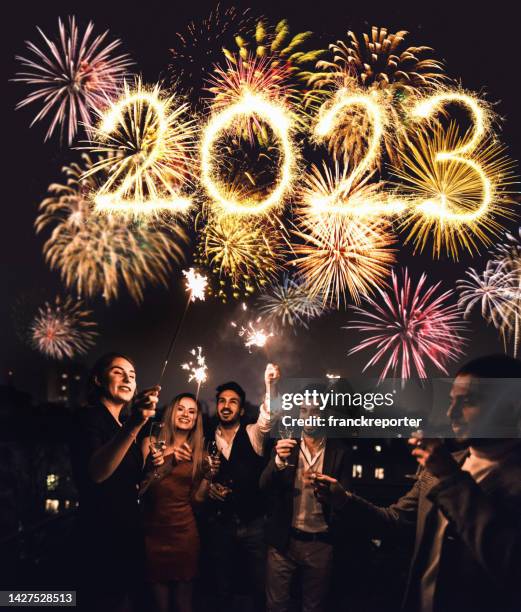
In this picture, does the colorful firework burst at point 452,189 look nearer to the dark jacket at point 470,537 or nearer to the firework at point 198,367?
the firework at point 198,367

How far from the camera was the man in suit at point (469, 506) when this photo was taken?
98.3 inches

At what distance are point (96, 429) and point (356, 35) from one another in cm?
394

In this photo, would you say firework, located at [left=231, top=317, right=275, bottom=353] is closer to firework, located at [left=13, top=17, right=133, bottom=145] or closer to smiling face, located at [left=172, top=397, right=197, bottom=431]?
smiling face, located at [left=172, top=397, right=197, bottom=431]

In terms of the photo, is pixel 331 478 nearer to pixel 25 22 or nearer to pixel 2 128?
pixel 2 128

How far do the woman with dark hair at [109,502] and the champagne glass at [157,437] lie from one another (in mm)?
57

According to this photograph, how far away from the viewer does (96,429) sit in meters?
3.52

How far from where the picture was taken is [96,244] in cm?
484

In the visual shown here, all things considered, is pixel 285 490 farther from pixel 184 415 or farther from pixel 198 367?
pixel 198 367

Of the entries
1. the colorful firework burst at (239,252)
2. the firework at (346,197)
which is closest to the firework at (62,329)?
the colorful firework burst at (239,252)

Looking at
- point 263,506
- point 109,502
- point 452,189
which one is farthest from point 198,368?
point 452,189

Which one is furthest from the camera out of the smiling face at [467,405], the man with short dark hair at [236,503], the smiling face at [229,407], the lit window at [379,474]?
the lit window at [379,474]

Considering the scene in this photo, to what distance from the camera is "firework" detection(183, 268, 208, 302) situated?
463 centimetres

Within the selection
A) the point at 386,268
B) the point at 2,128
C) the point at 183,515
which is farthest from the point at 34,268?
the point at 386,268

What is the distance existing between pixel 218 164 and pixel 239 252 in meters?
0.81
